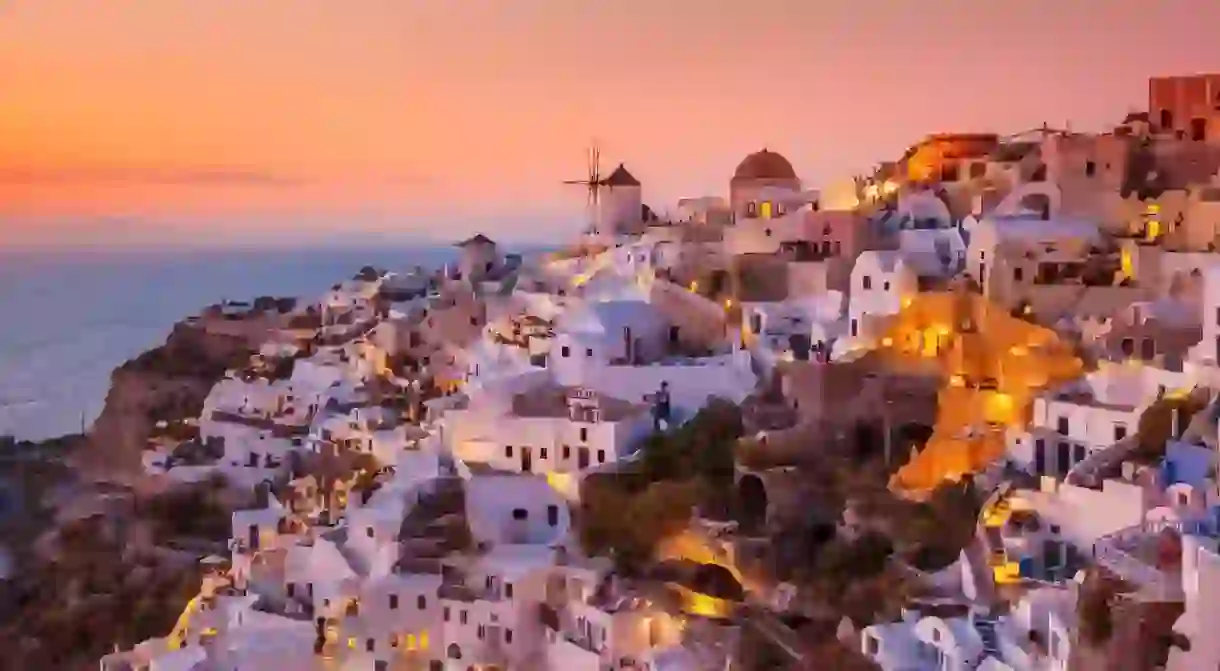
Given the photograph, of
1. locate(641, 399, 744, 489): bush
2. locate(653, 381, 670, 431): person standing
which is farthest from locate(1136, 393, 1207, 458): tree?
locate(653, 381, 670, 431): person standing

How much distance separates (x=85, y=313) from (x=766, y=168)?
1963 centimetres

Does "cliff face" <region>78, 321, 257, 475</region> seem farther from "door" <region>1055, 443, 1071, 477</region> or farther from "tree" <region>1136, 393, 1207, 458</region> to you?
"tree" <region>1136, 393, 1207, 458</region>

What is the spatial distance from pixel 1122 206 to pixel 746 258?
3.88 m

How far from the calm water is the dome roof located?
8.60 meters

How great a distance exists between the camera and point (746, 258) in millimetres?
14258

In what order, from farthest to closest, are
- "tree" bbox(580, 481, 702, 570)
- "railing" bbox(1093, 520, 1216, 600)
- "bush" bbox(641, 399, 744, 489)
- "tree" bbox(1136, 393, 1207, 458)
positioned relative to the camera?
Result: "bush" bbox(641, 399, 744, 489), "tree" bbox(580, 481, 702, 570), "tree" bbox(1136, 393, 1207, 458), "railing" bbox(1093, 520, 1216, 600)

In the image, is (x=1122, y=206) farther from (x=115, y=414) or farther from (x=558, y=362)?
(x=115, y=414)

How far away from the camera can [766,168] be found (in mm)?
17672

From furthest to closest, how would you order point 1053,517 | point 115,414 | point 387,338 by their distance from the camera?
point 115,414 < point 387,338 < point 1053,517

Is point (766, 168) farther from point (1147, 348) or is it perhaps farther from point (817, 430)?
point (1147, 348)

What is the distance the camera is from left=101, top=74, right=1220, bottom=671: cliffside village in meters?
7.54

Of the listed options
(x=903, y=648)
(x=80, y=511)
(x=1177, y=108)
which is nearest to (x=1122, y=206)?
(x=1177, y=108)

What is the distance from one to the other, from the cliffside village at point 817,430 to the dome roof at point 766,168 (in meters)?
0.53

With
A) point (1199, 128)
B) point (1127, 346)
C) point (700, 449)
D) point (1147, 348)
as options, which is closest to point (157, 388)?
point (700, 449)
